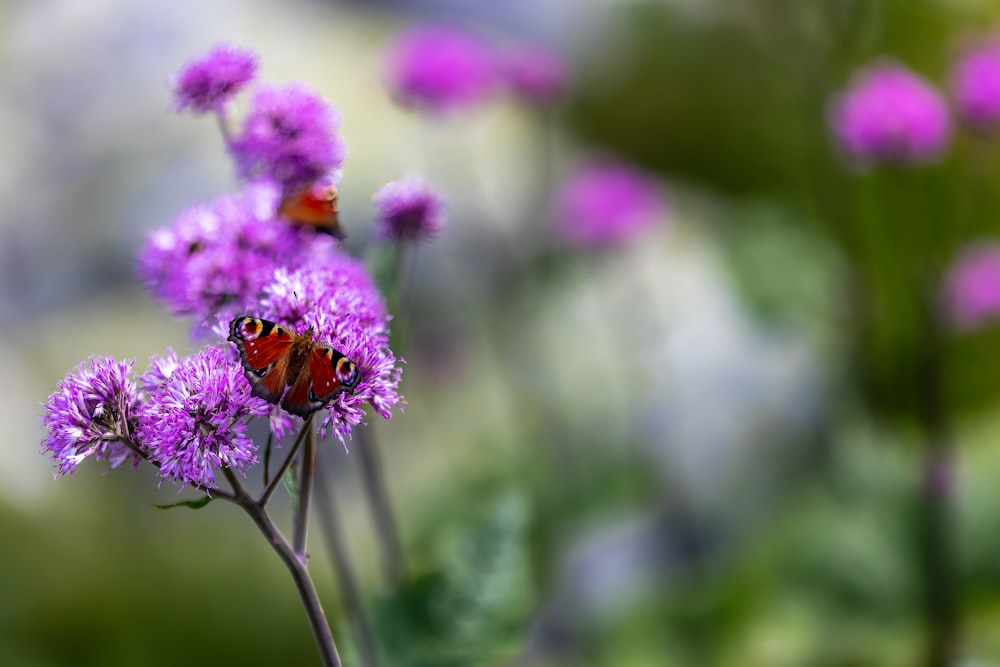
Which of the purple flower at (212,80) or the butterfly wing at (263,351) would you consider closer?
the butterfly wing at (263,351)

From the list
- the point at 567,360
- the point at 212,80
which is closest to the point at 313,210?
the point at 212,80

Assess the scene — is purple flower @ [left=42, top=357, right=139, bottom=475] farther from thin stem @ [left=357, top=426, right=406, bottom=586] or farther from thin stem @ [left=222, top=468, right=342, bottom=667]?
thin stem @ [left=357, top=426, right=406, bottom=586]

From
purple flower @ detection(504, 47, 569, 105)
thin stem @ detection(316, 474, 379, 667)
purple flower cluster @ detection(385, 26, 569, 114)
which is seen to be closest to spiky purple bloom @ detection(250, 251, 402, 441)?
thin stem @ detection(316, 474, 379, 667)

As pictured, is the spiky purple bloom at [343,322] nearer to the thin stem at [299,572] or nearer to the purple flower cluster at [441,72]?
the thin stem at [299,572]

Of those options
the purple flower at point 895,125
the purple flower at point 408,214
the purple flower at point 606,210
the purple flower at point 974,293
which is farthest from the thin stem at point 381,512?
the purple flower at point 974,293

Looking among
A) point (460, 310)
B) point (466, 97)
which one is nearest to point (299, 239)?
point (466, 97)

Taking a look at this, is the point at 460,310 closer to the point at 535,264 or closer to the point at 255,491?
the point at 535,264

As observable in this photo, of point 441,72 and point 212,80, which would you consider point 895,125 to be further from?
point 212,80
